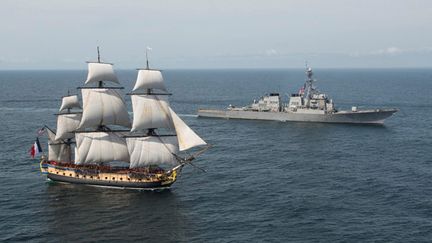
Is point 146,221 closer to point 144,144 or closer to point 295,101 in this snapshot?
point 144,144

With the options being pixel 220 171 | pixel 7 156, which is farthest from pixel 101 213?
pixel 7 156

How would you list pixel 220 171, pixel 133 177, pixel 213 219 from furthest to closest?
1. pixel 220 171
2. pixel 133 177
3. pixel 213 219

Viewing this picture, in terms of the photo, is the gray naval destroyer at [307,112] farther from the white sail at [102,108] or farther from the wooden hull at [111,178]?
the wooden hull at [111,178]

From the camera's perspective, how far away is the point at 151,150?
6312 cm

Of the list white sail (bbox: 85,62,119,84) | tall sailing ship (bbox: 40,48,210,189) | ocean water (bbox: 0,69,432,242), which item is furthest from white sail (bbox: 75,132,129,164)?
white sail (bbox: 85,62,119,84)

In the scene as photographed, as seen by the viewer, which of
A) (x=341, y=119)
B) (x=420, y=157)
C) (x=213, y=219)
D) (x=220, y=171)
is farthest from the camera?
(x=341, y=119)

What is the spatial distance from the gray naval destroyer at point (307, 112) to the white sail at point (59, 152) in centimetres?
6152

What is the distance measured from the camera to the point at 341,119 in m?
113

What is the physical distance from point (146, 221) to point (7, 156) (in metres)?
37.8

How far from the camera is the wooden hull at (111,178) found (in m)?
60.6

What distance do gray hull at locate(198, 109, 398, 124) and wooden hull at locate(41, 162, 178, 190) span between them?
6275 cm

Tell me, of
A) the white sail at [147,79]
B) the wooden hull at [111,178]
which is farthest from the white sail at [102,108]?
the wooden hull at [111,178]

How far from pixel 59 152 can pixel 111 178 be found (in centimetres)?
1111

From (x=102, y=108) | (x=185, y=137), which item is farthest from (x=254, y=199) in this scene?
(x=102, y=108)
